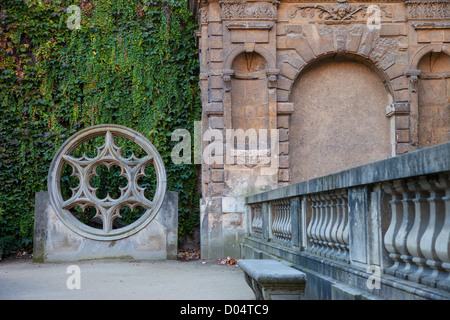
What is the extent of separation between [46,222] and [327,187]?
6.51m

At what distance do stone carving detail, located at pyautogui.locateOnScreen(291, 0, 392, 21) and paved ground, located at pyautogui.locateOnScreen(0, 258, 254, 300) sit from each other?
17.2 ft

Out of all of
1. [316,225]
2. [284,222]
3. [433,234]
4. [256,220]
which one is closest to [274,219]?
[284,222]

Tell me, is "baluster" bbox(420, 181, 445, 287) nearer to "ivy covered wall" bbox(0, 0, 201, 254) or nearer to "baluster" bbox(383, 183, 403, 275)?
"baluster" bbox(383, 183, 403, 275)

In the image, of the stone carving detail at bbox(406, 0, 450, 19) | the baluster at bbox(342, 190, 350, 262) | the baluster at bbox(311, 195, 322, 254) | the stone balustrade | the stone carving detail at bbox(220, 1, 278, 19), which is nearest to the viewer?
the stone balustrade

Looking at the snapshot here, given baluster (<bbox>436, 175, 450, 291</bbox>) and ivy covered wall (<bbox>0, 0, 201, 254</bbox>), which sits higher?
ivy covered wall (<bbox>0, 0, 201, 254</bbox>)

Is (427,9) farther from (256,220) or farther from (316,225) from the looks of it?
(316,225)

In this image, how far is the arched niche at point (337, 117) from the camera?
1073 cm

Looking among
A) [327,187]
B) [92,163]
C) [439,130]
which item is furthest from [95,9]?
[327,187]

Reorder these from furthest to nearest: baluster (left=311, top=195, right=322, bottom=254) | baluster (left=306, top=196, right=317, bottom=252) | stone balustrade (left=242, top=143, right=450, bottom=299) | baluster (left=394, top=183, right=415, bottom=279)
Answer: baluster (left=306, top=196, right=317, bottom=252) → baluster (left=311, top=195, right=322, bottom=254) → baluster (left=394, top=183, right=415, bottom=279) → stone balustrade (left=242, top=143, right=450, bottom=299)

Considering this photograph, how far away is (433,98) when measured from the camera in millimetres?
10609

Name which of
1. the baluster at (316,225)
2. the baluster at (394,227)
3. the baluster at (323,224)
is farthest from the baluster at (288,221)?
the baluster at (394,227)

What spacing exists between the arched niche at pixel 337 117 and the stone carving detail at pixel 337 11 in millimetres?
814

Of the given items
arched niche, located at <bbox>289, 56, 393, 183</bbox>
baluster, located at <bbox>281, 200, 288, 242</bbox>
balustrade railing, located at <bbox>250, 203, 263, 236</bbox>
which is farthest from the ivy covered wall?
baluster, located at <bbox>281, 200, 288, 242</bbox>

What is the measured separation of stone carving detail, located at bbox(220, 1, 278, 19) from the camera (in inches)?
406
